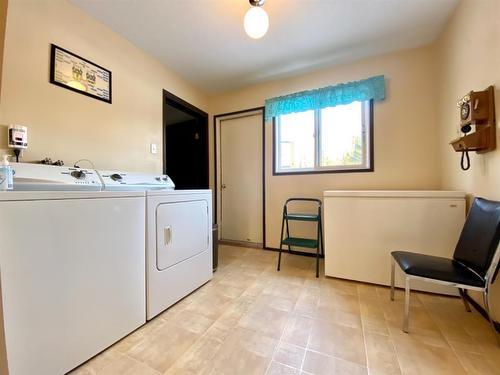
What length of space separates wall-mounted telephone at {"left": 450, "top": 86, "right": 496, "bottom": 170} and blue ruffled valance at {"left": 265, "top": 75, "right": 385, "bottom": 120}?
1002mm

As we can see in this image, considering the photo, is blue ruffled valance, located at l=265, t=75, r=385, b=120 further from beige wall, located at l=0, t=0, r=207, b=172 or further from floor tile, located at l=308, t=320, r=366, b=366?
floor tile, located at l=308, t=320, r=366, b=366

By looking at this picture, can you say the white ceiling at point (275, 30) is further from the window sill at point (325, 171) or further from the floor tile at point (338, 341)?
the floor tile at point (338, 341)

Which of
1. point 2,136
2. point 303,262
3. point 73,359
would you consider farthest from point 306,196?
point 2,136

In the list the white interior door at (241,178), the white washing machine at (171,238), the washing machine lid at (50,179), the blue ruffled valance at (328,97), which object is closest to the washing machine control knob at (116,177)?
the white washing machine at (171,238)

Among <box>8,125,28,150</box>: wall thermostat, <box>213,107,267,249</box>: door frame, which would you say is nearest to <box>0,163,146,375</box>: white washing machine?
<box>8,125,28,150</box>: wall thermostat

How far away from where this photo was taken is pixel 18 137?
4.47ft

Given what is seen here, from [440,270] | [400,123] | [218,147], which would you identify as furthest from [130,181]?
[400,123]

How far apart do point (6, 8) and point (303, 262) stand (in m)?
3.36

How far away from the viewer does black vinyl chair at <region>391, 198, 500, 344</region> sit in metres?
1.19

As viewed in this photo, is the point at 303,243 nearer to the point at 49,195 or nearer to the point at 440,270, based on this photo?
the point at 440,270

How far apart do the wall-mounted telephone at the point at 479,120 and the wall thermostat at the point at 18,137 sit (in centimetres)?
303

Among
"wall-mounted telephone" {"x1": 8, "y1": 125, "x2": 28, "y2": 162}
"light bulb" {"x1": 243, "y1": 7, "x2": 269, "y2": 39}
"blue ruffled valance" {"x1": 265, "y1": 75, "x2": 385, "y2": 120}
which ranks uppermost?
"light bulb" {"x1": 243, "y1": 7, "x2": 269, "y2": 39}

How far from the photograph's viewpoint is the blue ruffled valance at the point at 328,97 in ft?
7.85

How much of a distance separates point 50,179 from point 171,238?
32.7 inches
